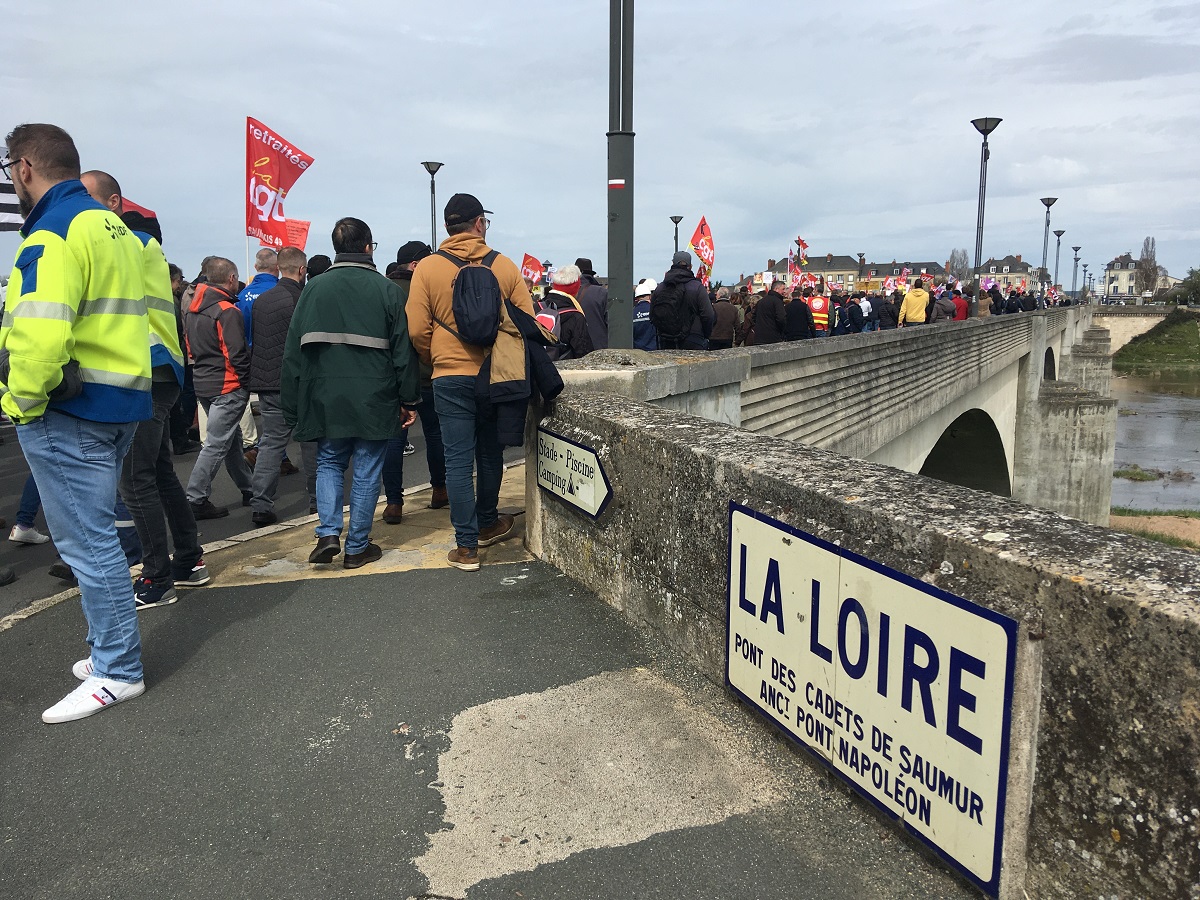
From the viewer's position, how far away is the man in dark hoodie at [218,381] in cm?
647

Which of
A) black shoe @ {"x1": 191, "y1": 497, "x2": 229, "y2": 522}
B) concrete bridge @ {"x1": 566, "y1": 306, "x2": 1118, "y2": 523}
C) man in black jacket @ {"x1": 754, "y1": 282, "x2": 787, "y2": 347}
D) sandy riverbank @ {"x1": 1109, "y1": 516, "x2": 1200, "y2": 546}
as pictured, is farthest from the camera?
sandy riverbank @ {"x1": 1109, "y1": 516, "x2": 1200, "y2": 546}

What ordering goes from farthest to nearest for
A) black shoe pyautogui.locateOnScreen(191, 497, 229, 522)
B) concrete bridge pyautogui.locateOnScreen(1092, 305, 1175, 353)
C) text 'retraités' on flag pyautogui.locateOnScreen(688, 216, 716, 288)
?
concrete bridge pyautogui.locateOnScreen(1092, 305, 1175, 353), text 'retraités' on flag pyautogui.locateOnScreen(688, 216, 716, 288), black shoe pyautogui.locateOnScreen(191, 497, 229, 522)

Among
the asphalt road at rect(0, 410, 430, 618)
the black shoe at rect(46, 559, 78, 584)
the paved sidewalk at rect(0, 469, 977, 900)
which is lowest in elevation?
the asphalt road at rect(0, 410, 430, 618)

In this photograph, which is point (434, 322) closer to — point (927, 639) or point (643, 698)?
point (643, 698)

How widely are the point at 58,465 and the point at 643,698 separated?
2113 mm

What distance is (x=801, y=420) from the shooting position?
8875 millimetres

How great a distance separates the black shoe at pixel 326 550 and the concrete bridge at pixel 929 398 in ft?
5.00

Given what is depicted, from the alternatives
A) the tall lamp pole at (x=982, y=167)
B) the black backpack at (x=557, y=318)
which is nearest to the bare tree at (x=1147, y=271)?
the tall lamp pole at (x=982, y=167)

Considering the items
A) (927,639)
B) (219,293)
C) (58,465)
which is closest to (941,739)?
(927,639)

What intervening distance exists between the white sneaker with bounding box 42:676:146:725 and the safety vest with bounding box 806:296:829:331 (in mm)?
13659

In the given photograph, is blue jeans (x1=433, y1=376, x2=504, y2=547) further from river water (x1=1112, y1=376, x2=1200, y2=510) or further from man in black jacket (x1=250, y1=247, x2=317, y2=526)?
river water (x1=1112, y1=376, x2=1200, y2=510)

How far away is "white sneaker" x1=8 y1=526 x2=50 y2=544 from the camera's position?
5.82 meters

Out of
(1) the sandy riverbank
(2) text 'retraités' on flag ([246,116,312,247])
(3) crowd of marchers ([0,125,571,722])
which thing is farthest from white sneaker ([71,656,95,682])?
(1) the sandy riverbank

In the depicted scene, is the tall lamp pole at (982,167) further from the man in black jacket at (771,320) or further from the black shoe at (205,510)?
the black shoe at (205,510)
